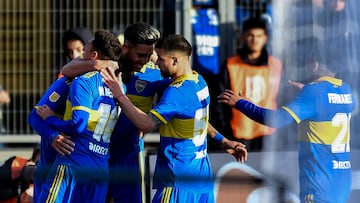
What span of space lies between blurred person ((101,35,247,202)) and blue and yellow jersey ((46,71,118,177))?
40 centimetres

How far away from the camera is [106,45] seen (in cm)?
760

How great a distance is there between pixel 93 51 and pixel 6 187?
1977 mm

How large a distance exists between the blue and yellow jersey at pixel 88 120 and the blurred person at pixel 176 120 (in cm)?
40

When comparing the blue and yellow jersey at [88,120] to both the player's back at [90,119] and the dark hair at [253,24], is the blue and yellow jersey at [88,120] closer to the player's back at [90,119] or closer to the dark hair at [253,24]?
the player's back at [90,119]

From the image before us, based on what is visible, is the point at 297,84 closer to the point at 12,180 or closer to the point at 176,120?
the point at 176,120

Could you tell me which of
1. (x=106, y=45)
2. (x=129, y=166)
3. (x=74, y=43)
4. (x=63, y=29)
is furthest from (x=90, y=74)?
(x=63, y=29)

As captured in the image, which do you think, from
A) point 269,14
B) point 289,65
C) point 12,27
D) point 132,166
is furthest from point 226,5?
point 289,65

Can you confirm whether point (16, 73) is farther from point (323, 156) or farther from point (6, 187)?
point (6, 187)

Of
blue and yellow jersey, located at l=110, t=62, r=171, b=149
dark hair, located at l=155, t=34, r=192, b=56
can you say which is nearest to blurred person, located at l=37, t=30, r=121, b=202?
blue and yellow jersey, located at l=110, t=62, r=171, b=149

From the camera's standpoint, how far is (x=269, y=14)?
1139cm

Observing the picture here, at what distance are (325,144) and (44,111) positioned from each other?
6.82ft

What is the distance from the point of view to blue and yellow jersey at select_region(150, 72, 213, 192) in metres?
7.11

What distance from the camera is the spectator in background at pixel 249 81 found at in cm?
1038

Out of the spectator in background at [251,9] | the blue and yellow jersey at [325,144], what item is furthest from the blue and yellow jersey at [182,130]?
the spectator in background at [251,9]
